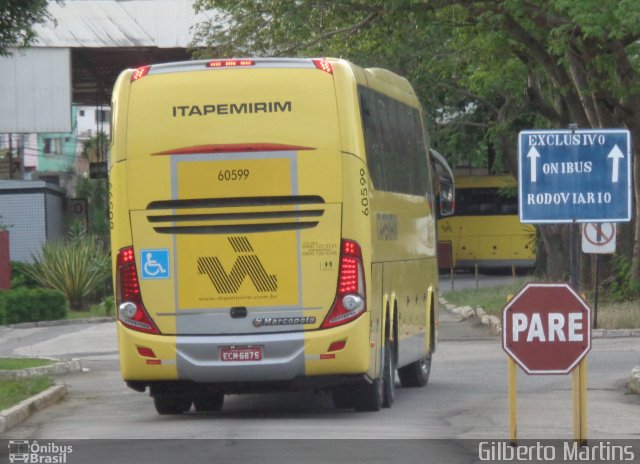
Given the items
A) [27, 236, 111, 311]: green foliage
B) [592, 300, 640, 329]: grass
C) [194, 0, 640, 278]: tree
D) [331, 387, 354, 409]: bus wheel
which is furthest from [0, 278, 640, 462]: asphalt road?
[27, 236, 111, 311]: green foliage

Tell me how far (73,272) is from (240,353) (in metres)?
25.8

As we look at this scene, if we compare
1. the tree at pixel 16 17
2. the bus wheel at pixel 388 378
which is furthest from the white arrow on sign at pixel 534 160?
the tree at pixel 16 17

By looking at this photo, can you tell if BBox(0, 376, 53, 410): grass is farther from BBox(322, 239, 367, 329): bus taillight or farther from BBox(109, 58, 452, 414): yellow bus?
BBox(322, 239, 367, 329): bus taillight

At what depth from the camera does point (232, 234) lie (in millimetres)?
14273

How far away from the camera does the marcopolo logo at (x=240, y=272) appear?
14.2 meters

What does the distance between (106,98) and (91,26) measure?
10.4m

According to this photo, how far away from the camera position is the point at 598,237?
26.2 m

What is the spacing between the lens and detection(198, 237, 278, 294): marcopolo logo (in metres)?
14.2

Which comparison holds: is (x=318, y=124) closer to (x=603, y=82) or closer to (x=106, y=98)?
(x=603, y=82)

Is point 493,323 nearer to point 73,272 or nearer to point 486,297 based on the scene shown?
point 486,297

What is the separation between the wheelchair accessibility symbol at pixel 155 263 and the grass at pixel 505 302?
11595 millimetres

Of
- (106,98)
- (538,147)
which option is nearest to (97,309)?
(106,98)

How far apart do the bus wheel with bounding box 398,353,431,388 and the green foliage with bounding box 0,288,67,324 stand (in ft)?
58.1

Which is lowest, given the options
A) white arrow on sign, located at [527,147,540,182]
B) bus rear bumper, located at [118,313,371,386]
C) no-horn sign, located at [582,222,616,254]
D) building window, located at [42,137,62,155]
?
bus rear bumper, located at [118,313,371,386]
